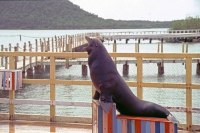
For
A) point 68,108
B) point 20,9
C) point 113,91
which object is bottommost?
point 68,108

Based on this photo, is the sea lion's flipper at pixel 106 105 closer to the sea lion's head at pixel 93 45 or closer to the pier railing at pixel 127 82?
the sea lion's head at pixel 93 45

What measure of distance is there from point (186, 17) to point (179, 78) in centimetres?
9451

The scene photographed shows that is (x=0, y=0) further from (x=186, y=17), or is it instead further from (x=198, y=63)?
(x=198, y=63)

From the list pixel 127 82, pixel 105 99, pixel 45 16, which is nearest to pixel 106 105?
pixel 105 99

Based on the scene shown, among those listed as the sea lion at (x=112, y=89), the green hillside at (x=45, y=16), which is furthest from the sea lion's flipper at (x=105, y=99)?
the green hillside at (x=45, y=16)

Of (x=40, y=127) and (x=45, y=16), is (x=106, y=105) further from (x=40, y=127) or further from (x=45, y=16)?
(x=45, y=16)

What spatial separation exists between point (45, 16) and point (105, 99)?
135659 millimetres

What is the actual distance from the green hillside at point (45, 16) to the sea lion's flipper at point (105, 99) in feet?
390

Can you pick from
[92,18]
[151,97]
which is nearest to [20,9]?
[92,18]

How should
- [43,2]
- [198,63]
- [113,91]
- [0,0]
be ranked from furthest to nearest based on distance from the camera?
[43,2], [0,0], [198,63], [113,91]

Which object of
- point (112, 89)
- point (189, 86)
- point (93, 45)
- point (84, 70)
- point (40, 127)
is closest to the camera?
point (112, 89)

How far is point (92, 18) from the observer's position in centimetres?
15412

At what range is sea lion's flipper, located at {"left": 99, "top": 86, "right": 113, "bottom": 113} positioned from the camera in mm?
6074

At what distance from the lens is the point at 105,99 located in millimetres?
6121
